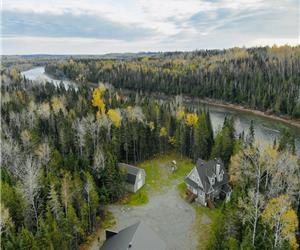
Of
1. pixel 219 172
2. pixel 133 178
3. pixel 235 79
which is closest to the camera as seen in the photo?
pixel 219 172

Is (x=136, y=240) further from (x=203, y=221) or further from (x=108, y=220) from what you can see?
(x=203, y=221)

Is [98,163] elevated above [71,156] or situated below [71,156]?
below

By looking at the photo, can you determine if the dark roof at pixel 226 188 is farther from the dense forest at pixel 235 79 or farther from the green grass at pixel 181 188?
the dense forest at pixel 235 79

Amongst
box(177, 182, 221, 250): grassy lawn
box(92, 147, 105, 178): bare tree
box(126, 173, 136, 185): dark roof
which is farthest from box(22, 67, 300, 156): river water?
box(92, 147, 105, 178): bare tree

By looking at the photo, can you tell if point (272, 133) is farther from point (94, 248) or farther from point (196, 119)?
point (94, 248)

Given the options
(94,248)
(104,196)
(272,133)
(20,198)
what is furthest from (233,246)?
(272,133)

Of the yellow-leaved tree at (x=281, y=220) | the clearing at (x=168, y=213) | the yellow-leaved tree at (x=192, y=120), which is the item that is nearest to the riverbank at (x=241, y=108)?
the yellow-leaved tree at (x=192, y=120)

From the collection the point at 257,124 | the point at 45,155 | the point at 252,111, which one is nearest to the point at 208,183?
the point at 45,155

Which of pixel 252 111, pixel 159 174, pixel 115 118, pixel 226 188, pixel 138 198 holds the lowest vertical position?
pixel 138 198
